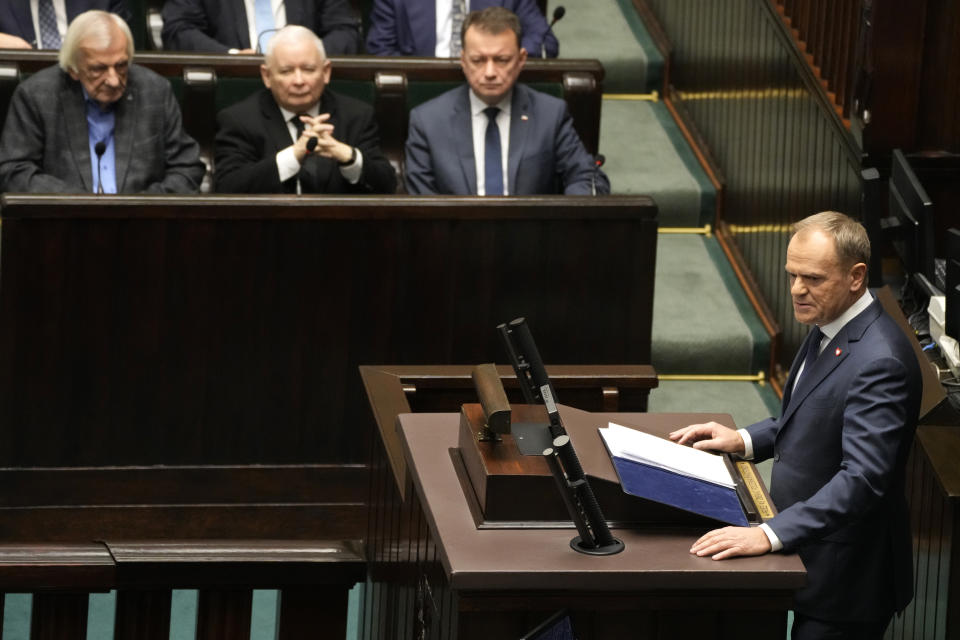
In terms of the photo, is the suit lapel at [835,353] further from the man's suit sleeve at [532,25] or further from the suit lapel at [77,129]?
the man's suit sleeve at [532,25]

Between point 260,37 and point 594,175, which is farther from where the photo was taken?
point 260,37

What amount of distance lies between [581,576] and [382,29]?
3.91m

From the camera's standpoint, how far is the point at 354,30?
5633 mm

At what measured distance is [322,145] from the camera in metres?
4.52

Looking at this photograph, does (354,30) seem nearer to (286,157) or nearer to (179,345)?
(286,157)

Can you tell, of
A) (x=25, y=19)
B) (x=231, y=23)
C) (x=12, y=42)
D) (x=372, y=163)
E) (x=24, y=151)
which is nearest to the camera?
(x=24, y=151)

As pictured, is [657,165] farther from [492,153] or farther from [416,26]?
[492,153]

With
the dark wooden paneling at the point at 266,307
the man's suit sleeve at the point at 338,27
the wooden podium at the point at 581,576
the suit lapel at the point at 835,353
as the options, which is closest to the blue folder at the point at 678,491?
the wooden podium at the point at 581,576

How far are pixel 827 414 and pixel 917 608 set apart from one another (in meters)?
0.81

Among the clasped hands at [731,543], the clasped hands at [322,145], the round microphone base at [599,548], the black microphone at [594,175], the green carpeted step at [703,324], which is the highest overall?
the clasped hands at [322,145]

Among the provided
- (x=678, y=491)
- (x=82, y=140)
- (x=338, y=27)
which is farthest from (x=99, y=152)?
(x=678, y=491)

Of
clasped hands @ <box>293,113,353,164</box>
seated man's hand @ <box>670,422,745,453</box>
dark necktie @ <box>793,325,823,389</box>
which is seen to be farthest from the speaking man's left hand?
clasped hands @ <box>293,113,353,164</box>

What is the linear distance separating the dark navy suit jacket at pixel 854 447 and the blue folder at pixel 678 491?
0.39m

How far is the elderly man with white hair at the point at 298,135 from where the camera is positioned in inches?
179
